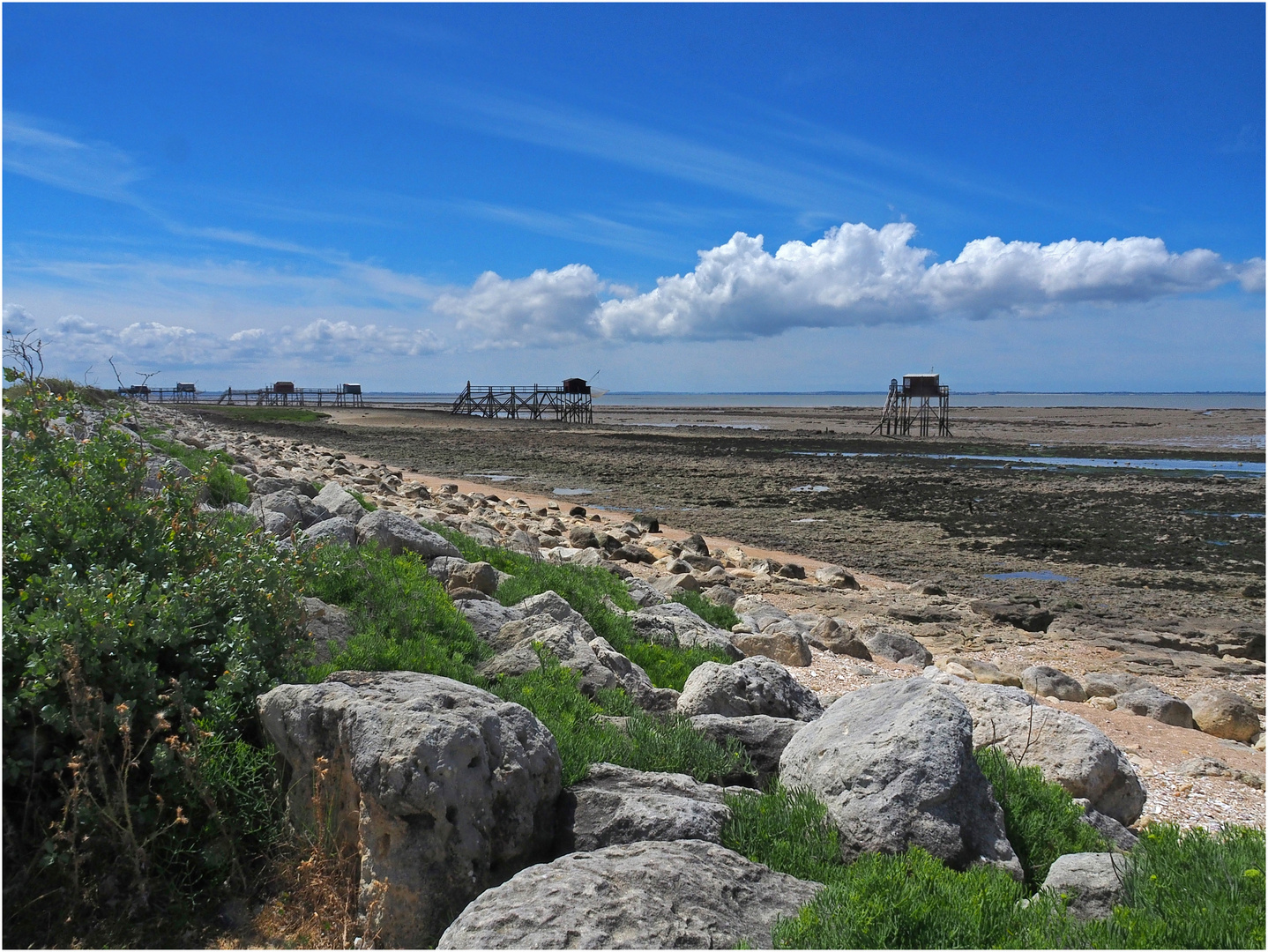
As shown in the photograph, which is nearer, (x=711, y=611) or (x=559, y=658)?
(x=559, y=658)

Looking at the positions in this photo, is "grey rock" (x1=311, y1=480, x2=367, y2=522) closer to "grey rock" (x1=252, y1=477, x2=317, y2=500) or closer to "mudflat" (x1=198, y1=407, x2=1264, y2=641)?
"grey rock" (x1=252, y1=477, x2=317, y2=500)

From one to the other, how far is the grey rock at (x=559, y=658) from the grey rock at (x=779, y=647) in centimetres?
273

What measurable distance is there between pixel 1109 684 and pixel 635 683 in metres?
5.30

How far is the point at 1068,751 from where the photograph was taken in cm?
498

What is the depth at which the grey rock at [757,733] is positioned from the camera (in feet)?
15.9

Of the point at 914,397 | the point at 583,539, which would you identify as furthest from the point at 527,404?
the point at 583,539

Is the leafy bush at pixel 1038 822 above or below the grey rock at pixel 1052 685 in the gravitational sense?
above

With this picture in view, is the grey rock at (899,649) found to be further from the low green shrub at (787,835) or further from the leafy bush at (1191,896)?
the low green shrub at (787,835)

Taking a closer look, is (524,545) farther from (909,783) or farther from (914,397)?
(914,397)

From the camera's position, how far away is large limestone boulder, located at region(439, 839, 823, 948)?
3008 millimetres

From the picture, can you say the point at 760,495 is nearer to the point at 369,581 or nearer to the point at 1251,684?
the point at 1251,684

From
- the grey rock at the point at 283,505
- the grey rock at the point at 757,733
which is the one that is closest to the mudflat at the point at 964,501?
the grey rock at the point at 757,733

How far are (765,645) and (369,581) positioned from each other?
158 inches

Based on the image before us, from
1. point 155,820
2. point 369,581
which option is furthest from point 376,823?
point 369,581
